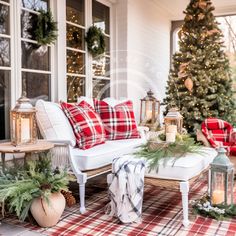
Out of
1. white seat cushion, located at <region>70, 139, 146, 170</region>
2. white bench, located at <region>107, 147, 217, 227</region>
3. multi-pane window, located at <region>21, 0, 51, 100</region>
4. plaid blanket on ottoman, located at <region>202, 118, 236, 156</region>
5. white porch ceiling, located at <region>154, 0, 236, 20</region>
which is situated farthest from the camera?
white porch ceiling, located at <region>154, 0, 236, 20</region>

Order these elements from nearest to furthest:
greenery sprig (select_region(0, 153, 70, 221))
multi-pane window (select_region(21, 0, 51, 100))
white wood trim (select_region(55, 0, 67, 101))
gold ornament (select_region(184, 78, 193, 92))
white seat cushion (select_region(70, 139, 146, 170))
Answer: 1. greenery sprig (select_region(0, 153, 70, 221))
2. white seat cushion (select_region(70, 139, 146, 170))
3. multi-pane window (select_region(21, 0, 51, 100))
4. white wood trim (select_region(55, 0, 67, 101))
5. gold ornament (select_region(184, 78, 193, 92))

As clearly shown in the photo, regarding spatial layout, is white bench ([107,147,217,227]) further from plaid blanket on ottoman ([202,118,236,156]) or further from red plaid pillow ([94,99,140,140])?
plaid blanket on ottoman ([202,118,236,156])

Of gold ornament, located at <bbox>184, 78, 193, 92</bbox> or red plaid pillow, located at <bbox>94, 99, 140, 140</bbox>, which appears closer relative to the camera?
red plaid pillow, located at <bbox>94, 99, 140, 140</bbox>

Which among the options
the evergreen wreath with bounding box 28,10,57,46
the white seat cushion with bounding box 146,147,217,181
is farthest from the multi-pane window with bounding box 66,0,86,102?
the white seat cushion with bounding box 146,147,217,181

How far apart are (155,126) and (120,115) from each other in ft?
3.68

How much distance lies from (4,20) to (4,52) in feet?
1.16

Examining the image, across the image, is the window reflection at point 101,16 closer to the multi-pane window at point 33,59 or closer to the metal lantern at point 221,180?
the multi-pane window at point 33,59

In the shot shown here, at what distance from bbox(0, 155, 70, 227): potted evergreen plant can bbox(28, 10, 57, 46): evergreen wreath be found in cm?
165

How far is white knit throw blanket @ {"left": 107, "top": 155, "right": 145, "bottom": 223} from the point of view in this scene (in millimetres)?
2695

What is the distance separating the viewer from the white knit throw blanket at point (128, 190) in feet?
8.84

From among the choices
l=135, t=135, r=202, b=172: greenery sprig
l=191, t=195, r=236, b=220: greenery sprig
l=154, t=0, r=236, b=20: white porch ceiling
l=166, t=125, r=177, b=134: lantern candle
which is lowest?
l=191, t=195, r=236, b=220: greenery sprig

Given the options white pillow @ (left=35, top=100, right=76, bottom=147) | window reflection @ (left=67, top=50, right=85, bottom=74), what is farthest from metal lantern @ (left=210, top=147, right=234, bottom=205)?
window reflection @ (left=67, top=50, right=85, bottom=74)

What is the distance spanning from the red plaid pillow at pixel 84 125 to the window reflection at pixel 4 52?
78cm

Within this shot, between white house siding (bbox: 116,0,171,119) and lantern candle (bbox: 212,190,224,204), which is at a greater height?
white house siding (bbox: 116,0,171,119)
